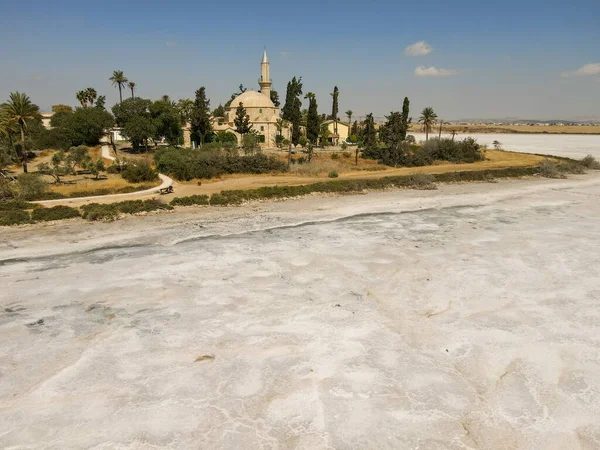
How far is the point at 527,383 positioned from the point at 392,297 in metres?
5.61

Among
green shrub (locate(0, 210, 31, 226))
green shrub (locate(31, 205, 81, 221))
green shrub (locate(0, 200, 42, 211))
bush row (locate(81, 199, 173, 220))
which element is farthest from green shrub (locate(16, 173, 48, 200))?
bush row (locate(81, 199, 173, 220))

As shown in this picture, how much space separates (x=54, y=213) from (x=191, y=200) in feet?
29.2

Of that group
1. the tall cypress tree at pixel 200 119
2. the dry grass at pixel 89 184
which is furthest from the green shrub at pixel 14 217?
the tall cypress tree at pixel 200 119

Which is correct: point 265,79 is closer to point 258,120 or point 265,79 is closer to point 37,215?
point 258,120

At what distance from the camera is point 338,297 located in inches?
608

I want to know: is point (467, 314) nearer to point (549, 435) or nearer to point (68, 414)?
point (549, 435)

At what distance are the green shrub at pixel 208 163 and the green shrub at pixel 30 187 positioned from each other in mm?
11565

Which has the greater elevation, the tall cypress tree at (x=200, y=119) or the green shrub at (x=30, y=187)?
the tall cypress tree at (x=200, y=119)

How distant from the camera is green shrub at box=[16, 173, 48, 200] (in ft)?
96.7

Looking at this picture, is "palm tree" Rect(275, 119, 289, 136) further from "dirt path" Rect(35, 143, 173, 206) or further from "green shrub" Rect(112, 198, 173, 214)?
"green shrub" Rect(112, 198, 173, 214)

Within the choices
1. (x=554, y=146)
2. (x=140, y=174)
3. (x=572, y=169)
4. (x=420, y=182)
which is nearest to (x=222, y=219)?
(x=140, y=174)

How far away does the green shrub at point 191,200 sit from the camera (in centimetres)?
2973

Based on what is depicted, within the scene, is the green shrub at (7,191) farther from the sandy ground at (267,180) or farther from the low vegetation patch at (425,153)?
the low vegetation patch at (425,153)

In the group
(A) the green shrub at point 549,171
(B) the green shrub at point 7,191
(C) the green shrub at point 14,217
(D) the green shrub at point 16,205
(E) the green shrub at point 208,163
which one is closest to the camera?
(C) the green shrub at point 14,217
